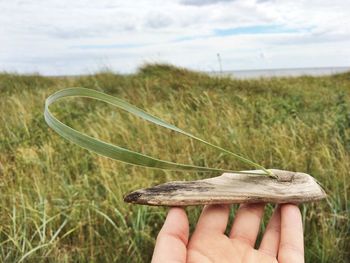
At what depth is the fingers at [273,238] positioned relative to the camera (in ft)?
4.51

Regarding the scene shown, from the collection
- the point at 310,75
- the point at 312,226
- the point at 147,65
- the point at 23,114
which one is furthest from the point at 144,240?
the point at 310,75

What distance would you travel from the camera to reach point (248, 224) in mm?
1396

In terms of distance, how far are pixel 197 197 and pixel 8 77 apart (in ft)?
33.7

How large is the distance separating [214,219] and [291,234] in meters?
0.24

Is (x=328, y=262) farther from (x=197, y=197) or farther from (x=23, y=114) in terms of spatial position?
(x=23, y=114)

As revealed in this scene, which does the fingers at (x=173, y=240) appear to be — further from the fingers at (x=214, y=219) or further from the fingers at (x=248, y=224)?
the fingers at (x=248, y=224)

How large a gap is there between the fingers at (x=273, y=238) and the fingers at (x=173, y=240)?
27cm

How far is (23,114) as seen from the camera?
4941 mm

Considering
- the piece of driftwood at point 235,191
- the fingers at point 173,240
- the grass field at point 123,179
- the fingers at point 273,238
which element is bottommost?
the grass field at point 123,179

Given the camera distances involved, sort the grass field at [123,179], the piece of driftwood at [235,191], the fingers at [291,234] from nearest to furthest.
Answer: the piece of driftwood at [235,191] → the fingers at [291,234] → the grass field at [123,179]

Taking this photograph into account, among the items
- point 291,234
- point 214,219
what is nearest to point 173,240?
point 214,219

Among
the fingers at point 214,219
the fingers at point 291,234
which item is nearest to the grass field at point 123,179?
the fingers at point 214,219

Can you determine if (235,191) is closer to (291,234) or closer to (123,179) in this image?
(291,234)

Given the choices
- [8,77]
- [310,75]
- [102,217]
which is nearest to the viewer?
[102,217]
